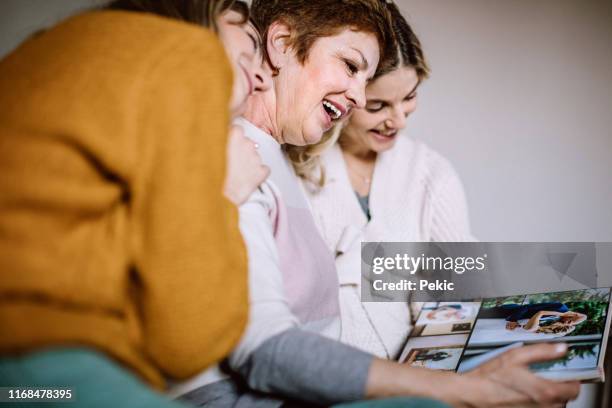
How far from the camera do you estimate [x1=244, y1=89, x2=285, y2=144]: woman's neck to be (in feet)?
3.82

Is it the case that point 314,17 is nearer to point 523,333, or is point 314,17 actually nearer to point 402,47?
point 402,47

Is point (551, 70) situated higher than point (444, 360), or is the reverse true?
point (551, 70)

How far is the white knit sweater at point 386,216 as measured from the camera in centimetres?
133

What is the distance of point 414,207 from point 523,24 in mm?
751

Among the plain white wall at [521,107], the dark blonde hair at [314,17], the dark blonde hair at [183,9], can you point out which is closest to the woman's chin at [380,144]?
the plain white wall at [521,107]

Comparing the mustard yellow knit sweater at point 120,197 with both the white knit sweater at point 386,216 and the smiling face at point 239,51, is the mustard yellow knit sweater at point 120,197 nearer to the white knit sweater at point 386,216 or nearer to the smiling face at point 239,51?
the smiling face at point 239,51

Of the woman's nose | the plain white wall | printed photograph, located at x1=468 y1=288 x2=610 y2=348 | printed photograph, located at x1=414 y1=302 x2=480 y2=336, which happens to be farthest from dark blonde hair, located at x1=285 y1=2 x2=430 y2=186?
printed photograph, located at x1=468 y1=288 x2=610 y2=348

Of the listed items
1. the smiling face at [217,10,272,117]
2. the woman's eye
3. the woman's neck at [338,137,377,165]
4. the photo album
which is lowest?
the photo album

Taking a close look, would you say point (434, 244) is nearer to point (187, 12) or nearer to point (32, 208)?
point (187, 12)

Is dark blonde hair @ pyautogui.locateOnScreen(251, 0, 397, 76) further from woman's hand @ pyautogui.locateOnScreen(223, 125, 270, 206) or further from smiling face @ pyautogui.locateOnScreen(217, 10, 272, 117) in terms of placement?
woman's hand @ pyautogui.locateOnScreen(223, 125, 270, 206)

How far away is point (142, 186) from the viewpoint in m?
0.56

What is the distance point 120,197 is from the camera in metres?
0.58

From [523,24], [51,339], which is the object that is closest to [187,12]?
[51,339]

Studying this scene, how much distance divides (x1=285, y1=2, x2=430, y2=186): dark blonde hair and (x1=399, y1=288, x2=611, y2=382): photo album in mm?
505
